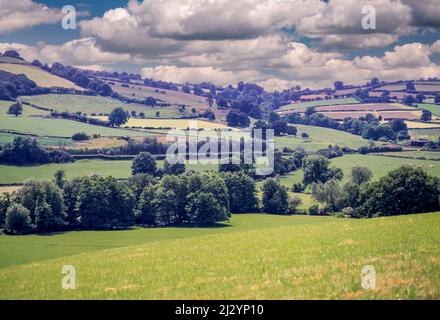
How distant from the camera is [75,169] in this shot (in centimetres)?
13950

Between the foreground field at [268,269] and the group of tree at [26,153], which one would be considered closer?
the foreground field at [268,269]

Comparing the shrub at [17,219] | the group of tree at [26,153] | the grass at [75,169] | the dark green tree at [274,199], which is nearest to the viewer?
the shrub at [17,219]

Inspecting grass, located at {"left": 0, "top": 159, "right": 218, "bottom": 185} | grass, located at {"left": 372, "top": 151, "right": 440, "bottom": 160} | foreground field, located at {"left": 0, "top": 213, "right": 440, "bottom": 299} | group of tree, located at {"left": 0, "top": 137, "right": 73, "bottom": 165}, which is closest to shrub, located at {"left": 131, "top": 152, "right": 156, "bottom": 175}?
grass, located at {"left": 0, "top": 159, "right": 218, "bottom": 185}

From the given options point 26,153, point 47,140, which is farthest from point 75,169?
point 47,140

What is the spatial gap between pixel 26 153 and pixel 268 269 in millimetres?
133986

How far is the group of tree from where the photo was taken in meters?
141

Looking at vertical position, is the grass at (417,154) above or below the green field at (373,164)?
above

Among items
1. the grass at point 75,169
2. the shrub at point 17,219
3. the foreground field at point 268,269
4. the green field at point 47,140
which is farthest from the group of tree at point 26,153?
the foreground field at point 268,269

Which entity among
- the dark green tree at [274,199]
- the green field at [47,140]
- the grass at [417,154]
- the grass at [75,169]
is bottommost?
the dark green tree at [274,199]

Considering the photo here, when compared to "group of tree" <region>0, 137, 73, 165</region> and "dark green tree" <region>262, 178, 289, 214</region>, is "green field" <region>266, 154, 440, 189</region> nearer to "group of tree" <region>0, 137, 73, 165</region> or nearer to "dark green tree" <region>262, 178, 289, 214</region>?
"dark green tree" <region>262, 178, 289, 214</region>

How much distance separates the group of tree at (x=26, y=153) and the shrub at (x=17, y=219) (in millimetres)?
61842

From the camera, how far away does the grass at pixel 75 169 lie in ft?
416

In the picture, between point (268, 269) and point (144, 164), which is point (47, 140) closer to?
point (144, 164)

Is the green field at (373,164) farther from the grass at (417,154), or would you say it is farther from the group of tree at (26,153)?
the group of tree at (26,153)
